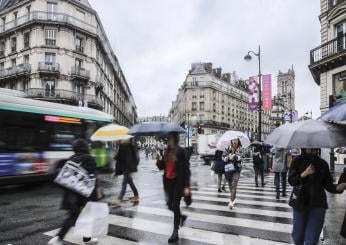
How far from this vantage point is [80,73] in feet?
141

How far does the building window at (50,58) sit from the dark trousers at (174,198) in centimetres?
3917

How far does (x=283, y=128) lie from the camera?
15.0 feet

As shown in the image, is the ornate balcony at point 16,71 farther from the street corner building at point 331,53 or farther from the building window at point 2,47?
the street corner building at point 331,53

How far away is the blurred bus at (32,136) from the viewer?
10.7 m

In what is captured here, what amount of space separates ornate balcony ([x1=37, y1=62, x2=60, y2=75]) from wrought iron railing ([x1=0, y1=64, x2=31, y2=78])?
1620 mm

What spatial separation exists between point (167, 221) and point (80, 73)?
38.6 metres

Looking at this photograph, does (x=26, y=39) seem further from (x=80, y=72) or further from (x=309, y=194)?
(x=309, y=194)

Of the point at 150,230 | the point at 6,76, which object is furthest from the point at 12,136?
the point at 6,76

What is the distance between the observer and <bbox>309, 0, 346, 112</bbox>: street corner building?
22906 millimetres

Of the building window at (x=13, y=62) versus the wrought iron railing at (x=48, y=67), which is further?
the building window at (x=13, y=62)

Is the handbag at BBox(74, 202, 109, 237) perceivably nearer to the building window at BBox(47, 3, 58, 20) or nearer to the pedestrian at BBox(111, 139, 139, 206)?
the pedestrian at BBox(111, 139, 139, 206)

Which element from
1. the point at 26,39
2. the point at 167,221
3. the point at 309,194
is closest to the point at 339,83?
the point at 167,221

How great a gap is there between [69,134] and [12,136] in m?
2.53

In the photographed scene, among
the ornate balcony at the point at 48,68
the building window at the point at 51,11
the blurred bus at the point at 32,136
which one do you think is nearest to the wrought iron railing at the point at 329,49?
the blurred bus at the point at 32,136
